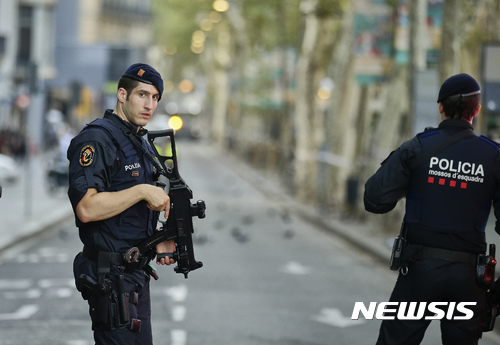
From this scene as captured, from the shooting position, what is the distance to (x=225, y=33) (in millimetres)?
63562

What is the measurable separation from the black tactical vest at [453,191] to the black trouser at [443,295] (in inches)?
5.7

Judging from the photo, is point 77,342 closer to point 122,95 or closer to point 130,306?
point 130,306

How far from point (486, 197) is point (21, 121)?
46195 mm

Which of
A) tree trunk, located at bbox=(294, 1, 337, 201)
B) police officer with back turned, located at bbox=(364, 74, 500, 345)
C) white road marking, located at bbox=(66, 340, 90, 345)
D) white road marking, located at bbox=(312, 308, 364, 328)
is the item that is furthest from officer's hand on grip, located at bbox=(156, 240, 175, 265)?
tree trunk, located at bbox=(294, 1, 337, 201)

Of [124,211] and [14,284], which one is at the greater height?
[124,211]

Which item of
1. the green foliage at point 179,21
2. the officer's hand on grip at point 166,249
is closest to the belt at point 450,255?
the officer's hand on grip at point 166,249

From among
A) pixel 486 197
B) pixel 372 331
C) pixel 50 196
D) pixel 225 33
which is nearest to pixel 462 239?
pixel 486 197

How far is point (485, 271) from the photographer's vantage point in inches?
178

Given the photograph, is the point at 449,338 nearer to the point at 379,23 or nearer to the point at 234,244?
the point at 234,244

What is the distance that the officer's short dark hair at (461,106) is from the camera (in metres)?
4.65

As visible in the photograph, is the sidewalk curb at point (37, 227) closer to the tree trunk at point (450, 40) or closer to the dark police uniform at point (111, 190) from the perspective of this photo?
the tree trunk at point (450, 40)

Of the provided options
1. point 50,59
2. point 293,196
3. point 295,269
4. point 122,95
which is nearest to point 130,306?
point 122,95

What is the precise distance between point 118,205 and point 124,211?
12cm

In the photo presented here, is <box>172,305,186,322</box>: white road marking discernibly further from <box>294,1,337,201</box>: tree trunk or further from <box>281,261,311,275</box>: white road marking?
<box>294,1,337,201</box>: tree trunk
